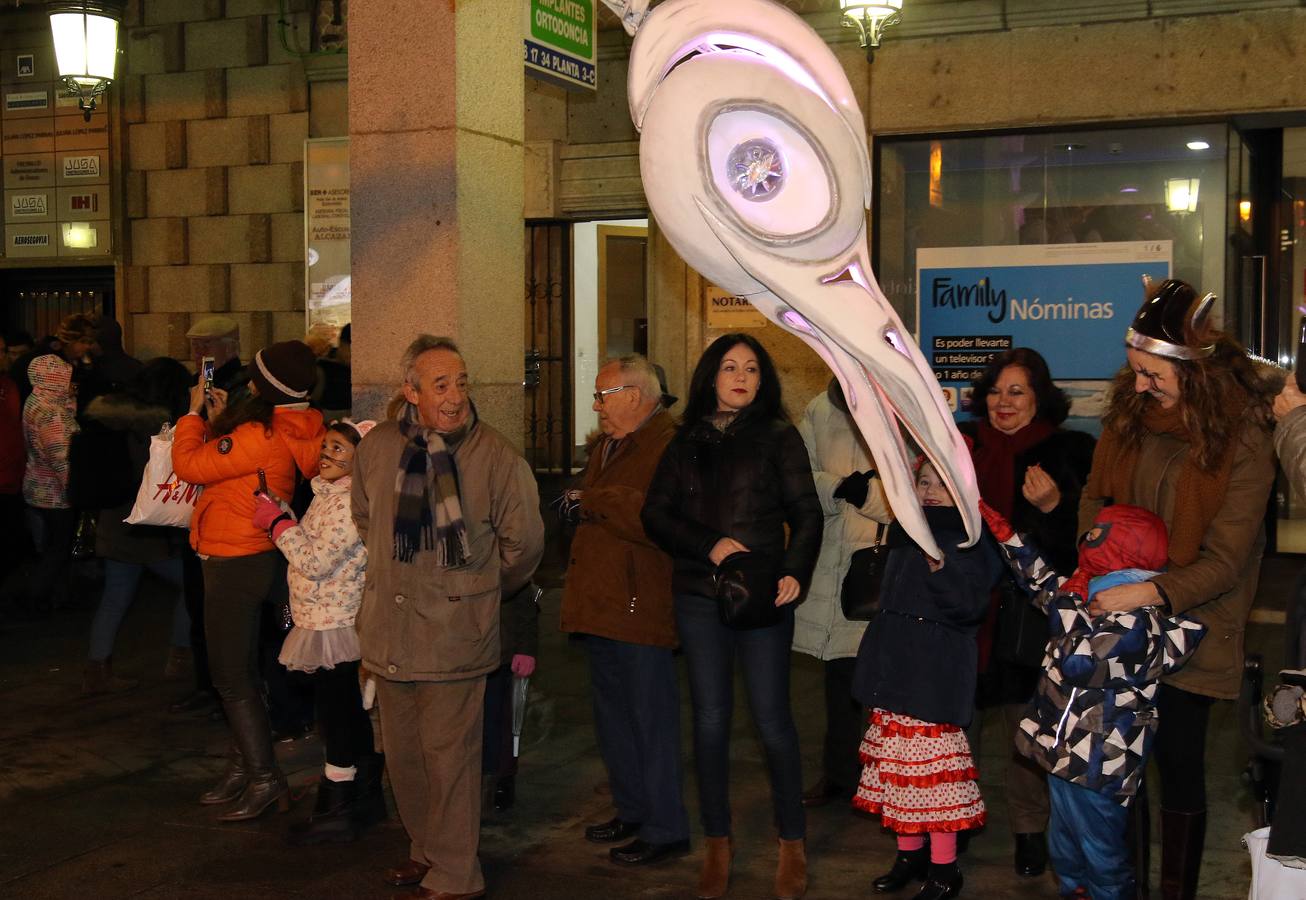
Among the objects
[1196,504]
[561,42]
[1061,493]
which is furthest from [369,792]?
[561,42]

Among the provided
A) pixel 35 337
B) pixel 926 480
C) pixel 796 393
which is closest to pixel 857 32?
pixel 796 393

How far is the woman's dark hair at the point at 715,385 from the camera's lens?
5148 millimetres

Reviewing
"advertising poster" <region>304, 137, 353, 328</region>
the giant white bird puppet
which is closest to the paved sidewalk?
the giant white bird puppet

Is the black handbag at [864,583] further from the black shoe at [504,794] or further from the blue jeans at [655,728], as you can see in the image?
the black shoe at [504,794]

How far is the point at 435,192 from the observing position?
20.6 feet

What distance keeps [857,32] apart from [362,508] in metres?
6.55

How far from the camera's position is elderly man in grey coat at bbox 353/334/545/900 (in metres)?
4.82

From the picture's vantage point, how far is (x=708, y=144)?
3.33 metres

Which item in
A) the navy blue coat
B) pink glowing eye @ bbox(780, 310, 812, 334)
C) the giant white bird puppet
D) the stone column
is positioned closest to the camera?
the giant white bird puppet

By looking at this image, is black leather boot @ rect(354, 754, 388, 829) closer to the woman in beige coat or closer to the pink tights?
the woman in beige coat

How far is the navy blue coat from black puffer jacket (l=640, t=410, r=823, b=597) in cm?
36

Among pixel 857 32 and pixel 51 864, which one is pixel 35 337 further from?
pixel 51 864

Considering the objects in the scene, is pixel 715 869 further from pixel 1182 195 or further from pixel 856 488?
pixel 1182 195

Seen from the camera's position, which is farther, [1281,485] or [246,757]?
[1281,485]
